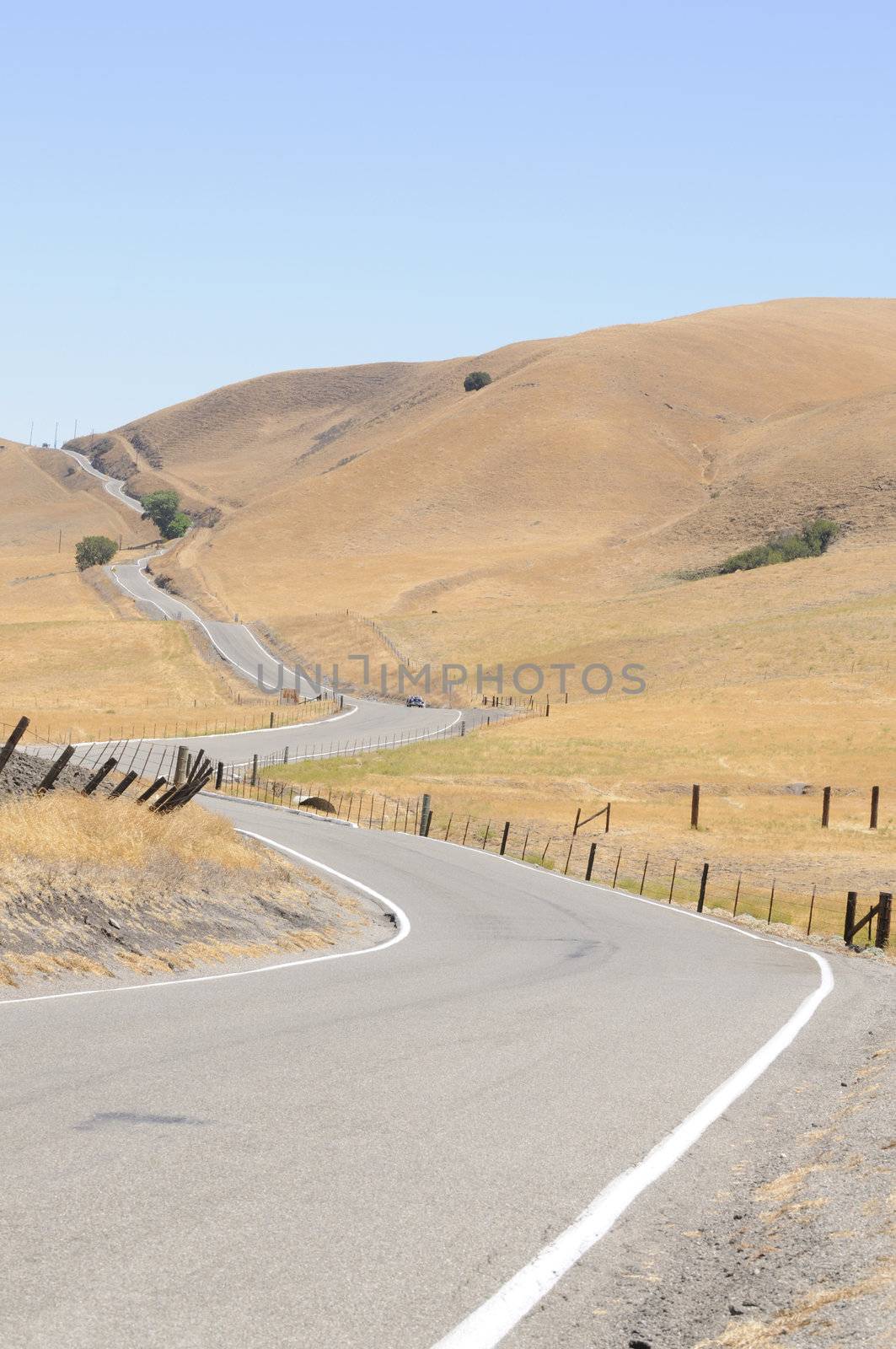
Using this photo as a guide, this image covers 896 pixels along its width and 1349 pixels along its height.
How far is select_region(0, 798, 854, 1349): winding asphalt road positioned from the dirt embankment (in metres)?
1.11

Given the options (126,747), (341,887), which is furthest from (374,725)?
(341,887)

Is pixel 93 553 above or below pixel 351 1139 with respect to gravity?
above

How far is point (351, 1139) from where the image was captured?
7.34 m

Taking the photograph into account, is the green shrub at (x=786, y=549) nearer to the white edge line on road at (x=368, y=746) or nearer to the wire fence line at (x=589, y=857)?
the white edge line on road at (x=368, y=746)

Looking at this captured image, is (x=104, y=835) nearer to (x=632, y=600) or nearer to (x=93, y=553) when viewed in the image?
(x=632, y=600)

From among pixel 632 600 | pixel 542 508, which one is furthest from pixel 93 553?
pixel 632 600

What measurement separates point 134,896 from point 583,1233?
1013 cm

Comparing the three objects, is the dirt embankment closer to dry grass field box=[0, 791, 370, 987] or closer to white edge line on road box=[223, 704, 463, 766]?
dry grass field box=[0, 791, 370, 987]

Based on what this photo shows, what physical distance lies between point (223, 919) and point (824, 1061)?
814 centimetres

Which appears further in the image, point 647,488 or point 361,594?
point 647,488

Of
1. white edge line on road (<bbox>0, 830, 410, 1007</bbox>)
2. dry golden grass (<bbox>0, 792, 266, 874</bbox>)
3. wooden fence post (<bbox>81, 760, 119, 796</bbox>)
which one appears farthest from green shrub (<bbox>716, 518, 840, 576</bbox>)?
wooden fence post (<bbox>81, 760, 119, 796</bbox>)

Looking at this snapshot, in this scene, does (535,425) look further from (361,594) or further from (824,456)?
(361,594)

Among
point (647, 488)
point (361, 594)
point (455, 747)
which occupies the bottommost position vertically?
point (455, 747)

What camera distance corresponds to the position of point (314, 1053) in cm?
955
